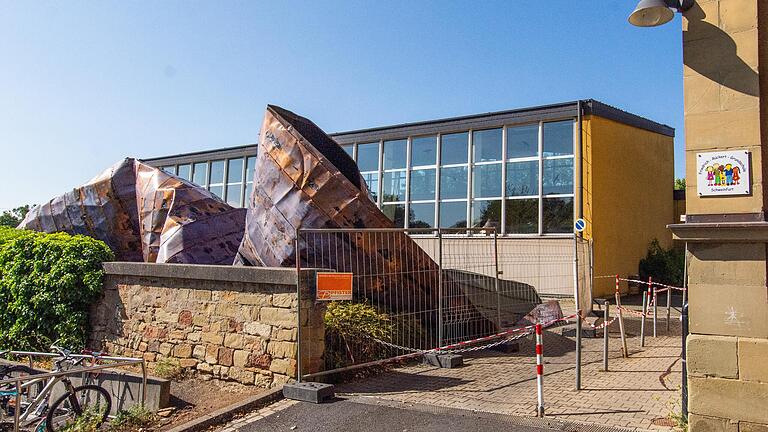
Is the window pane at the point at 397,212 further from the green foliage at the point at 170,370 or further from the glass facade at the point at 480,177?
the green foliage at the point at 170,370

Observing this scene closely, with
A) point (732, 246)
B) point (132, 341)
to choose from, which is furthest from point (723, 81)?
point (132, 341)

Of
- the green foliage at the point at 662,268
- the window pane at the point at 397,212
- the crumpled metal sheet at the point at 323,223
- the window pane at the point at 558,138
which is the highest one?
the window pane at the point at 558,138

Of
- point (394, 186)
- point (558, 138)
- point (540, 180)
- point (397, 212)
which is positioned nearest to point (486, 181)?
point (540, 180)

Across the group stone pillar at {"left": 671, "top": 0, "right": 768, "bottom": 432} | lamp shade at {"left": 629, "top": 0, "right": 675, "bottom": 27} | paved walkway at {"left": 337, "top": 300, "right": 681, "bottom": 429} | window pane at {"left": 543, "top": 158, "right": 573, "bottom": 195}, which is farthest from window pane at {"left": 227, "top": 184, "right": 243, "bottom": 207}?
stone pillar at {"left": 671, "top": 0, "right": 768, "bottom": 432}

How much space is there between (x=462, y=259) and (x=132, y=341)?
5.61 meters

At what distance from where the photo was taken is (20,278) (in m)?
11.4

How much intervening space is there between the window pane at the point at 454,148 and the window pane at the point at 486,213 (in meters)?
1.65

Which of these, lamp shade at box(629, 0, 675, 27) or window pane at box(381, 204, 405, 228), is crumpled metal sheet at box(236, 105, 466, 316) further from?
window pane at box(381, 204, 405, 228)

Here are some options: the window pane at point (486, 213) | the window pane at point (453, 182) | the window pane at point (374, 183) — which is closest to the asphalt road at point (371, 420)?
the window pane at point (486, 213)

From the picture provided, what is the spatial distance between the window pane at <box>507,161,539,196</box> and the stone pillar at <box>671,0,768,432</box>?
13879 mm

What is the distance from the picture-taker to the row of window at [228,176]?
27.7m

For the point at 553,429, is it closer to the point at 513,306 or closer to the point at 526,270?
the point at 513,306

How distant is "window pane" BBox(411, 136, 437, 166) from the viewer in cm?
2138

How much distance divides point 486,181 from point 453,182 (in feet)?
4.18
